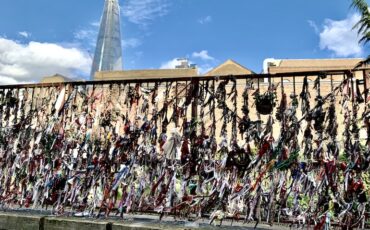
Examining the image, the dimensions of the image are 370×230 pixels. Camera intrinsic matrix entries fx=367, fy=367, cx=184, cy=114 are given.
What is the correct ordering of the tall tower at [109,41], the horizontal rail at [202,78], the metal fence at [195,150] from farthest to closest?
the tall tower at [109,41], the horizontal rail at [202,78], the metal fence at [195,150]

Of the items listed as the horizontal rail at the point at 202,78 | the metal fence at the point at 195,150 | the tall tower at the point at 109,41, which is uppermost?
the tall tower at the point at 109,41

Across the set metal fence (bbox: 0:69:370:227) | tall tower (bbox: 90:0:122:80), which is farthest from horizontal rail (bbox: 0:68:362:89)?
tall tower (bbox: 90:0:122:80)

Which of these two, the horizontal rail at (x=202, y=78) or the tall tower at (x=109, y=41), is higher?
the tall tower at (x=109, y=41)

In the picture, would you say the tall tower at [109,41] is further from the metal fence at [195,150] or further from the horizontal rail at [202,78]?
the metal fence at [195,150]

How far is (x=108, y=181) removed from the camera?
3424 millimetres

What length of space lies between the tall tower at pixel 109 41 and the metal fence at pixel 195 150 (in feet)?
190

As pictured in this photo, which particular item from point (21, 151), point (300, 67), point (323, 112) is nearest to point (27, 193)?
point (21, 151)

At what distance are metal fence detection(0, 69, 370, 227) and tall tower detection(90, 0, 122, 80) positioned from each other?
2278 inches

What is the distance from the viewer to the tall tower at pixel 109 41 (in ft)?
199

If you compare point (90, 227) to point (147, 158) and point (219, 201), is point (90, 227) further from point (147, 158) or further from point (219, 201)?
point (219, 201)

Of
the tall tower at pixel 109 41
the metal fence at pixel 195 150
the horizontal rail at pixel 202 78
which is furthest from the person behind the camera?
the tall tower at pixel 109 41

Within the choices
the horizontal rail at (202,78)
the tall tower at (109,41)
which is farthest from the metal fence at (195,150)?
the tall tower at (109,41)

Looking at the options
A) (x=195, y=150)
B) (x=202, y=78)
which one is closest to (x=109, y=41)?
(x=202, y=78)

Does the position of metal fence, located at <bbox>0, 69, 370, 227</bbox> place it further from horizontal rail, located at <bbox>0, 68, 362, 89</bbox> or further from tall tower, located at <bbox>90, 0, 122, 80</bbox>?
tall tower, located at <bbox>90, 0, 122, 80</bbox>
